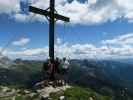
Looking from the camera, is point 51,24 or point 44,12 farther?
point 51,24

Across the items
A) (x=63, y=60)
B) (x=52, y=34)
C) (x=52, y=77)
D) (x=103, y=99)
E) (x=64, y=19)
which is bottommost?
(x=103, y=99)

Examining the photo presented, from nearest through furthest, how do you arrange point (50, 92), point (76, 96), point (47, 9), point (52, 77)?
point (47, 9) < point (52, 77) < point (50, 92) < point (76, 96)

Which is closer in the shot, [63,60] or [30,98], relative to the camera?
[63,60]

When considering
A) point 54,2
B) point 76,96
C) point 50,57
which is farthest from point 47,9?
point 76,96

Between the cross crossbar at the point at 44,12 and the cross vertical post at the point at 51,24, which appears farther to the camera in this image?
the cross vertical post at the point at 51,24

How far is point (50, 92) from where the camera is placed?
36.2m

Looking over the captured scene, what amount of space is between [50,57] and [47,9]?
5495 millimetres

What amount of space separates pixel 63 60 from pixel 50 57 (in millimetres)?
1565

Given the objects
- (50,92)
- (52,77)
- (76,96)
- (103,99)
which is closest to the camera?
(52,77)

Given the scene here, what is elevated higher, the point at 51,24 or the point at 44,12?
the point at 44,12

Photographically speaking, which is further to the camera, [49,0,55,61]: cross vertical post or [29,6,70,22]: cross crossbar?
[49,0,55,61]: cross vertical post

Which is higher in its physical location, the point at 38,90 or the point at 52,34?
the point at 52,34

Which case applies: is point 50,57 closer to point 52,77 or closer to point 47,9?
point 52,77

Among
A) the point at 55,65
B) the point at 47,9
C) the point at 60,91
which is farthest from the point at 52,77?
the point at 47,9
